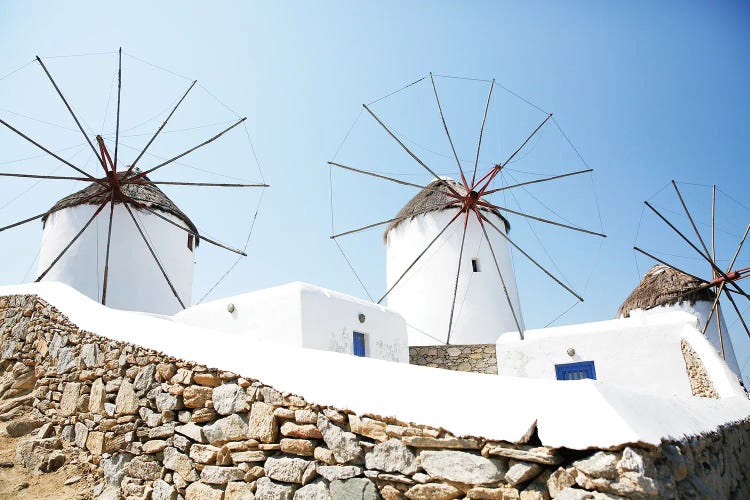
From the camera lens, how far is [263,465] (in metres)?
3.04

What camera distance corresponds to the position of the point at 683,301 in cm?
1509

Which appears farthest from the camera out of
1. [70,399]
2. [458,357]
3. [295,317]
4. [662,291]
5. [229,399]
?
[662,291]

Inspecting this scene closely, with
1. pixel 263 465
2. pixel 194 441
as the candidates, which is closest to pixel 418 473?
pixel 263 465

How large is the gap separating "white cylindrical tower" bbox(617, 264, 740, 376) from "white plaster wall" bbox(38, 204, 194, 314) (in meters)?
13.7

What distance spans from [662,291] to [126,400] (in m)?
16.0

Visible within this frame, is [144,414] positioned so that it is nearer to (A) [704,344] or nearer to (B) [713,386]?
Result: (B) [713,386]

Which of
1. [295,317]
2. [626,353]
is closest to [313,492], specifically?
[295,317]

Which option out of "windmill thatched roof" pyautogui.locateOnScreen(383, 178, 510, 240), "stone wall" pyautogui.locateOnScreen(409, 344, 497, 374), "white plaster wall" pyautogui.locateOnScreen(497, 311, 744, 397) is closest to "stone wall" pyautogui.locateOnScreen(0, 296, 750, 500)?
"white plaster wall" pyautogui.locateOnScreen(497, 311, 744, 397)

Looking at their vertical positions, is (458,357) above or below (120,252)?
below

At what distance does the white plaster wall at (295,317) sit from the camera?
6988 millimetres

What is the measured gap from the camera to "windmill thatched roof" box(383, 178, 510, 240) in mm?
13836

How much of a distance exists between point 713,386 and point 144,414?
7.12 metres

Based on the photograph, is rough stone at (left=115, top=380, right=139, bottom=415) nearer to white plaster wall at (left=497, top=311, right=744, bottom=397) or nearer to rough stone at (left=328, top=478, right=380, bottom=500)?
rough stone at (left=328, top=478, right=380, bottom=500)

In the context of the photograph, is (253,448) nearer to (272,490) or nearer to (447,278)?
(272,490)
